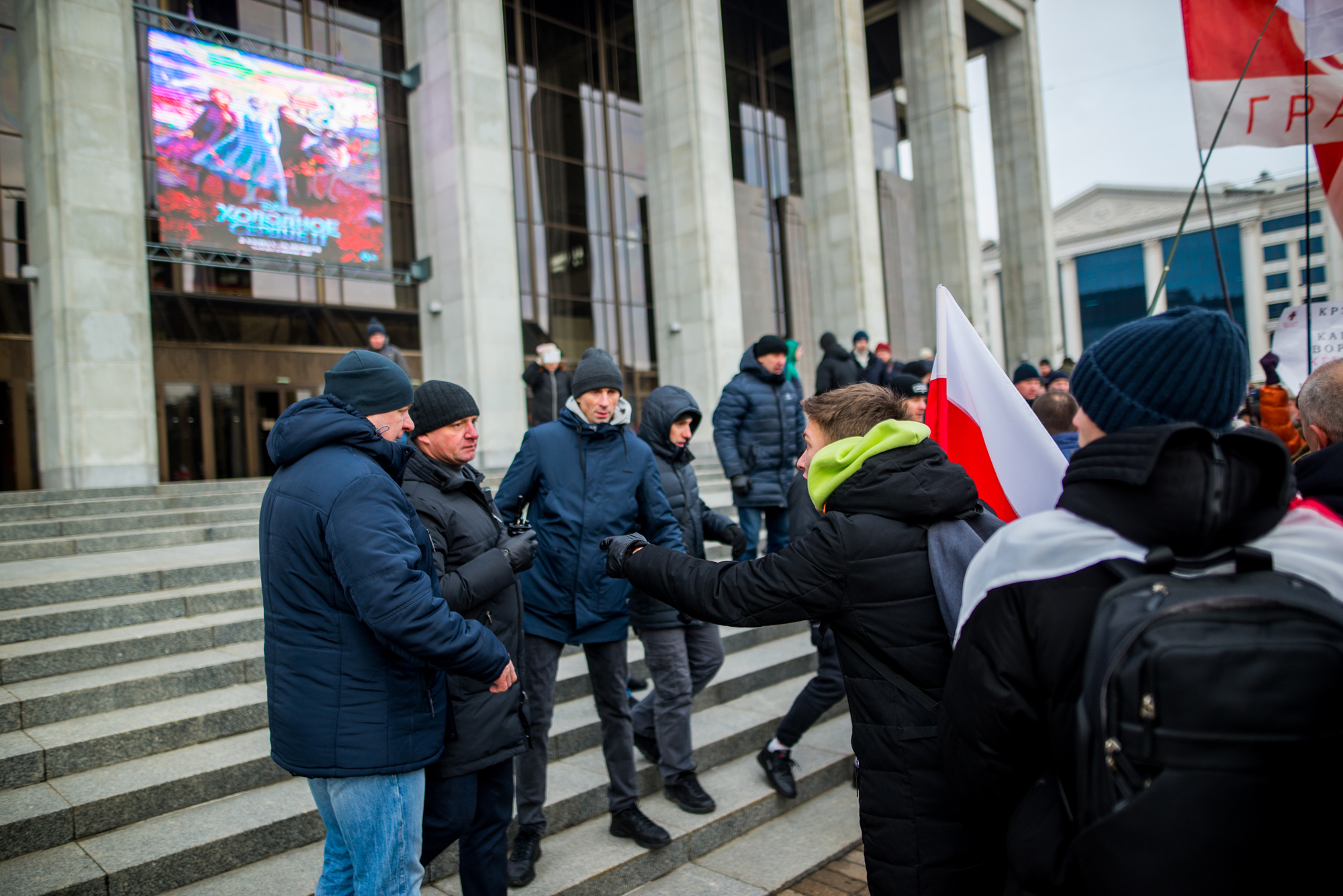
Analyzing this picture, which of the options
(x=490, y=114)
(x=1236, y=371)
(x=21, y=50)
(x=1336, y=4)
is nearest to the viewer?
(x=1236, y=371)

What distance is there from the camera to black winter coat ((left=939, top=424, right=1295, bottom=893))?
1435 mm

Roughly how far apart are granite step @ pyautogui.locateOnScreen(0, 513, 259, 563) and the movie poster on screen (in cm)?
731

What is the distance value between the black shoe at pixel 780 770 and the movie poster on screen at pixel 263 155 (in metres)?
12.4

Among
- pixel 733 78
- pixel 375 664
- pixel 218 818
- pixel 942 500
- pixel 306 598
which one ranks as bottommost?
pixel 218 818

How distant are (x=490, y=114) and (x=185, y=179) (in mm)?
4766

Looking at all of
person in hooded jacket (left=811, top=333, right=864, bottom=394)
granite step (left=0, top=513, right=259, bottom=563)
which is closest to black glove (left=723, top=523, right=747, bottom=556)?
granite step (left=0, top=513, right=259, bottom=563)

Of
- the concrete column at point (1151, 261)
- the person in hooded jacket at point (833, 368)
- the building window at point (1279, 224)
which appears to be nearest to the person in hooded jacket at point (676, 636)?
the person in hooded jacket at point (833, 368)

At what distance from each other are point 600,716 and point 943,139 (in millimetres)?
22225

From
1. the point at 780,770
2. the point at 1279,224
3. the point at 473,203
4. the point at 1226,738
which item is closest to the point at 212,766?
Answer: the point at 780,770

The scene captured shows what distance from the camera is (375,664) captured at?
244 cm

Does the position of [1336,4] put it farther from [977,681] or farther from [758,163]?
[758,163]

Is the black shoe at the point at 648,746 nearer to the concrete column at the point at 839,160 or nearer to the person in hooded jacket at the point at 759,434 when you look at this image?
the person in hooded jacket at the point at 759,434

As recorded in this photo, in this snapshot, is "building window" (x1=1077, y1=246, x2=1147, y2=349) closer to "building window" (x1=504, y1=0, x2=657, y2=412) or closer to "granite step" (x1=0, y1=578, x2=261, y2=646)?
"building window" (x1=504, y1=0, x2=657, y2=412)

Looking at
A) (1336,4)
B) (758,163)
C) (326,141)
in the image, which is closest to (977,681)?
(1336,4)
